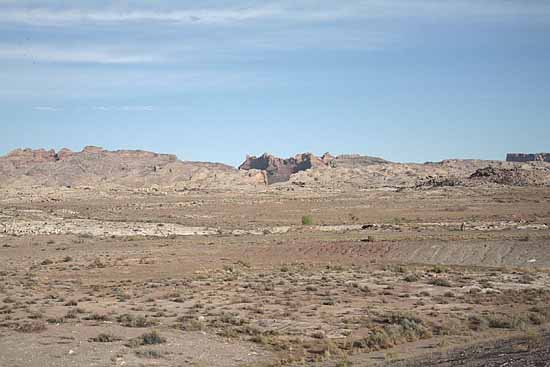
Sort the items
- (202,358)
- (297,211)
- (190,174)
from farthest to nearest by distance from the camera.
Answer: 1. (190,174)
2. (297,211)
3. (202,358)

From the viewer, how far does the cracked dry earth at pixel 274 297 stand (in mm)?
16125

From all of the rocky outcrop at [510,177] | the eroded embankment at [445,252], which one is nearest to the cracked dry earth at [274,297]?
the eroded embankment at [445,252]

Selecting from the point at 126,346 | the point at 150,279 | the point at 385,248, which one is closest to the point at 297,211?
the point at 385,248

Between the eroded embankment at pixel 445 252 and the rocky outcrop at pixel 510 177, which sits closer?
the eroded embankment at pixel 445 252

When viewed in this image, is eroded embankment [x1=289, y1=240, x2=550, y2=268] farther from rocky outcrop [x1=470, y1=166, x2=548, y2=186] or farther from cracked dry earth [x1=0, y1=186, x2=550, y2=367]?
rocky outcrop [x1=470, y1=166, x2=548, y2=186]

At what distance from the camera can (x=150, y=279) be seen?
30.8 m

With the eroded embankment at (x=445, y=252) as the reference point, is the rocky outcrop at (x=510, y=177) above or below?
above

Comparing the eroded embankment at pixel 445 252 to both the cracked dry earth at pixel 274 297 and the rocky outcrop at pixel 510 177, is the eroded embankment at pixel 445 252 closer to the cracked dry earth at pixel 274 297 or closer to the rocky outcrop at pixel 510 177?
the cracked dry earth at pixel 274 297

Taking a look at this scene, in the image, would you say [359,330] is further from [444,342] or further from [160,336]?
[160,336]

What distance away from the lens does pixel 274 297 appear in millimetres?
24859

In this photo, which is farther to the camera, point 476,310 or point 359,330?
point 476,310

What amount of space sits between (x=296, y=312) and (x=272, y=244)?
2350 centimetres

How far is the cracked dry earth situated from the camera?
16.1 m

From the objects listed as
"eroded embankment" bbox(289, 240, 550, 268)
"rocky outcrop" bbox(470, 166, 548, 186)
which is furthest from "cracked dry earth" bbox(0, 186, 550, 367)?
"rocky outcrop" bbox(470, 166, 548, 186)
